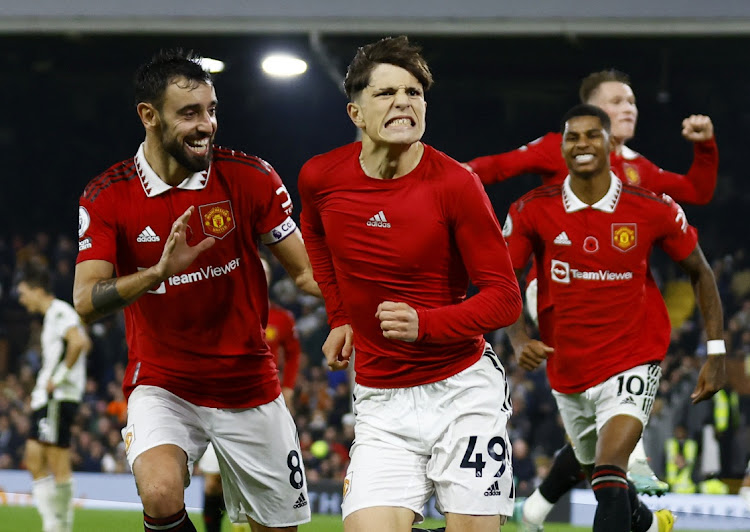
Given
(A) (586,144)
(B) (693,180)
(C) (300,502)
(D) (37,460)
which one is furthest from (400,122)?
(D) (37,460)

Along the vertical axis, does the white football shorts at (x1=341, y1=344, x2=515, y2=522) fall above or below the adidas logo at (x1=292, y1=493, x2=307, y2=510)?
above

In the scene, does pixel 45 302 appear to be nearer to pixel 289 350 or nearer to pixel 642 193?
pixel 289 350

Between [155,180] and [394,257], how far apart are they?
1.13 m

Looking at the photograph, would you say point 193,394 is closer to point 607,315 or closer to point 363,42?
point 607,315

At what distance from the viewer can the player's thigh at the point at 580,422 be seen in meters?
5.75

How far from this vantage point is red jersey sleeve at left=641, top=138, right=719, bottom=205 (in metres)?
6.56

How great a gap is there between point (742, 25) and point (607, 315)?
22.0 ft

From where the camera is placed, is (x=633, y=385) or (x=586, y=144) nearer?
(x=633, y=385)

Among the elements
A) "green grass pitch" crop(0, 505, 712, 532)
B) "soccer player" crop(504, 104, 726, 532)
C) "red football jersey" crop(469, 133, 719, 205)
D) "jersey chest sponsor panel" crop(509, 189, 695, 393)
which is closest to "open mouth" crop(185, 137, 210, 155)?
"soccer player" crop(504, 104, 726, 532)

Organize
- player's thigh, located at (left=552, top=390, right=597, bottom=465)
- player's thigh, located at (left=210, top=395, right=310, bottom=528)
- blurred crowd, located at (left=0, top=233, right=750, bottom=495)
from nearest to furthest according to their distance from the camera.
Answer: player's thigh, located at (left=210, top=395, right=310, bottom=528)
player's thigh, located at (left=552, top=390, right=597, bottom=465)
blurred crowd, located at (left=0, top=233, right=750, bottom=495)

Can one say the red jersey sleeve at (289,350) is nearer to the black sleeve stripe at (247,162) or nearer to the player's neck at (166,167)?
the black sleeve stripe at (247,162)

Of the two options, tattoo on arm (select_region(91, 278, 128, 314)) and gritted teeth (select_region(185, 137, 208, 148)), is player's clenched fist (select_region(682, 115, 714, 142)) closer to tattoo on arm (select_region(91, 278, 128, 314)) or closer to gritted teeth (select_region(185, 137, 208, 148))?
gritted teeth (select_region(185, 137, 208, 148))

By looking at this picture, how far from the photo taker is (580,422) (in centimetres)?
A: 583

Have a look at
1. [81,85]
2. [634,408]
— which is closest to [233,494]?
[634,408]
